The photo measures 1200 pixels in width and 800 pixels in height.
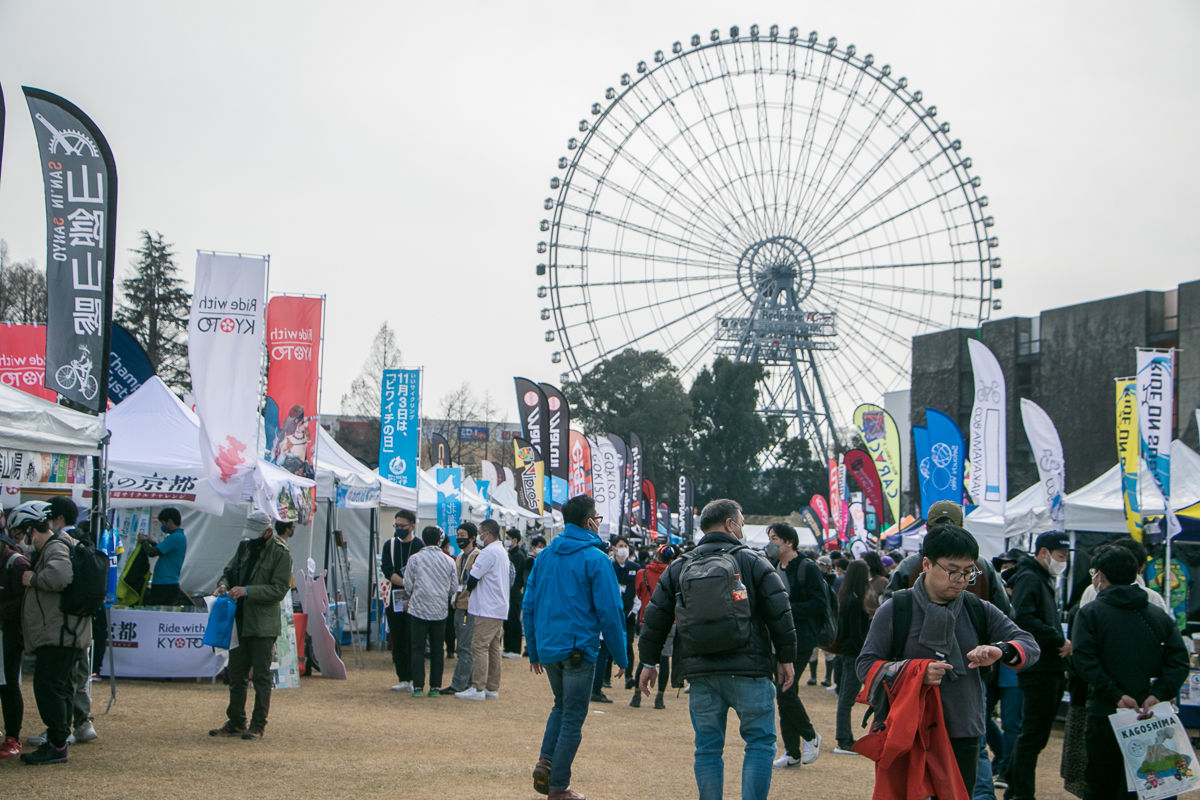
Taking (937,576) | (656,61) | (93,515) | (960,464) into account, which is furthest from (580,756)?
(656,61)

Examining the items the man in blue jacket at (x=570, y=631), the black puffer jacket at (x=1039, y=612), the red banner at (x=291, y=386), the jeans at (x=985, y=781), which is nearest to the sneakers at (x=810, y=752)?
the black puffer jacket at (x=1039, y=612)

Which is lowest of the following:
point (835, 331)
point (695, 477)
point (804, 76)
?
point (695, 477)

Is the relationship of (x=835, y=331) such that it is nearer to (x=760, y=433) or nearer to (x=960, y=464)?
(x=760, y=433)

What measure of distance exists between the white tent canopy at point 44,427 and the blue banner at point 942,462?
12232 mm

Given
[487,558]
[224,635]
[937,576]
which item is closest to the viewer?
[937,576]

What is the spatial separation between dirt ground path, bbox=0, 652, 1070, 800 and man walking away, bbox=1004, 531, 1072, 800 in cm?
105

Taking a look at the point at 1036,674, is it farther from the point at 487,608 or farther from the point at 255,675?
the point at 487,608

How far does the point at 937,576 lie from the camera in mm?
4133

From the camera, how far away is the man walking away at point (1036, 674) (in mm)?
6207

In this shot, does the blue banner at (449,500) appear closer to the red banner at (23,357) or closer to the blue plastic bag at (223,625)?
the red banner at (23,357)

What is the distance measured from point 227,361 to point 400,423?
5.16m

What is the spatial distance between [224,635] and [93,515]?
1.26m

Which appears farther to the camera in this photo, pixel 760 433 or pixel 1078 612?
pixel 760 433

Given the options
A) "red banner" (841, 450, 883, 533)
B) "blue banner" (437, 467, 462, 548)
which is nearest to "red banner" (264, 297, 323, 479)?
"blue banner" (437, 467, 462, 548)
